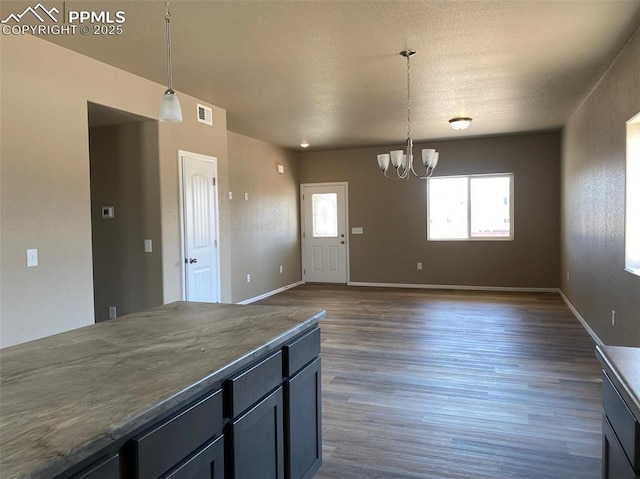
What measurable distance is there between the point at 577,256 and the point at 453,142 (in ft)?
10.4

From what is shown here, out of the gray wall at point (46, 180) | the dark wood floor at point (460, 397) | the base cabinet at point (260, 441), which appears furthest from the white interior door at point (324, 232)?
the base cabinet at point (260, 441)

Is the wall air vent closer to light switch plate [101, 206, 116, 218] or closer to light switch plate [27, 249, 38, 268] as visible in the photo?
light switch plate [101, 206, 116, 218]

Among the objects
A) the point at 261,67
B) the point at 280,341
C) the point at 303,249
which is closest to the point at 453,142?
the point at 303,249

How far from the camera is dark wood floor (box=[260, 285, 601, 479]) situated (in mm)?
2477

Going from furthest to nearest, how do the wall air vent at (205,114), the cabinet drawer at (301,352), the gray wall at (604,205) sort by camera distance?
1. the wall air vent at (205,114)
2. the gray wall at (604,205)
3. the cabinet drawer at (301,352)

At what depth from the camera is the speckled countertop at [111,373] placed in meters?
0.99

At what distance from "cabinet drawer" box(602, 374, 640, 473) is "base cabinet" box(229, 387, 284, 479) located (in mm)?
1192

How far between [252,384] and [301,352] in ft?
1.42

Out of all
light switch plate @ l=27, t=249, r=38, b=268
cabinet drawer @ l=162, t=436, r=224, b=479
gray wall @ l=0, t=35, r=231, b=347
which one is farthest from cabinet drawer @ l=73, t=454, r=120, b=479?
light switch plate @ l=27, t=249, r=38, b=268

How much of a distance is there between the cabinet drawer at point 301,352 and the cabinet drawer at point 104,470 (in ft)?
2.96

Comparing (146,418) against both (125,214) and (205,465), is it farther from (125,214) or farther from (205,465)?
(125,214)

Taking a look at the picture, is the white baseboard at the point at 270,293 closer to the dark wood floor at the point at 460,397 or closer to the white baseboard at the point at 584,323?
the dark wood floor at the point at 460,397

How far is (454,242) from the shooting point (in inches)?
326

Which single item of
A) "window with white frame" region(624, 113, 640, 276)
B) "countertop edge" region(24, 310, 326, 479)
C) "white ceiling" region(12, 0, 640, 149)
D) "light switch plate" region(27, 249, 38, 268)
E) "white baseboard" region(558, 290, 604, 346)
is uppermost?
"white ceiling" region(12, 0, 640, 149)
